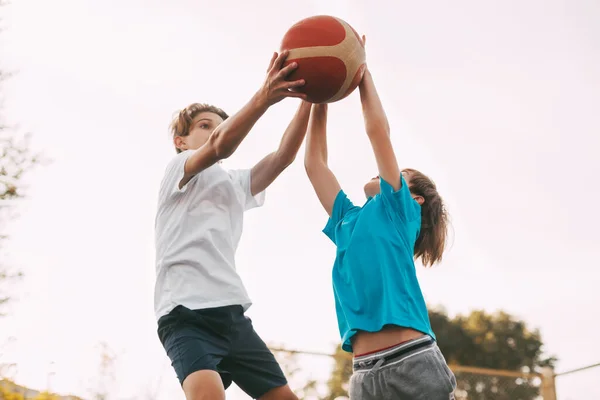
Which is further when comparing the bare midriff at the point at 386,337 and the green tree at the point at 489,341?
the green tree at the point at 489,341

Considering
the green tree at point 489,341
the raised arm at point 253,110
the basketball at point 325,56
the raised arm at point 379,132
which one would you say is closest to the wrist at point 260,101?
the raised arm at point 253,110

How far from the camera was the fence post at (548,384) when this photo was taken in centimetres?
870

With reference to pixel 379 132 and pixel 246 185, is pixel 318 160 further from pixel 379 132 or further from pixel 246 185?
pixel 379 132

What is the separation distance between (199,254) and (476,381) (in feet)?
26.3

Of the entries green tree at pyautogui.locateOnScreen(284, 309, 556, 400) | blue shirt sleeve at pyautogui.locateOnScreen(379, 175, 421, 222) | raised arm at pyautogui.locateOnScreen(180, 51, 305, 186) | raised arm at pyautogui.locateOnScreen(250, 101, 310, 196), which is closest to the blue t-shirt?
blue shirt sleeve at pyautogui.locateOnScreen(379, 175, 421, 222)

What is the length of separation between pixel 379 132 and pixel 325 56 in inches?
19.0

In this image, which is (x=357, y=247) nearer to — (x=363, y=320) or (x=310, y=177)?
(x=363, y=320)

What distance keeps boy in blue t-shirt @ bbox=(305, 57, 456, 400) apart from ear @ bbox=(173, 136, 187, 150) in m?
0.81

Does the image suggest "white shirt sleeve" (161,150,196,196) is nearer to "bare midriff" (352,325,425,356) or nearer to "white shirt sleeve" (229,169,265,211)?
"white shirt sleeve" (229,169,265,211)

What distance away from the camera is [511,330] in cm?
3166

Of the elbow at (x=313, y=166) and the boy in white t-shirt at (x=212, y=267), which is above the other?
the elbow at (x=313, y=166)

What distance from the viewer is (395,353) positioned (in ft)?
9.93

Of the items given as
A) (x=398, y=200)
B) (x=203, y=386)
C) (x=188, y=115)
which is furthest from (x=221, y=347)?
(x=188, y=115)

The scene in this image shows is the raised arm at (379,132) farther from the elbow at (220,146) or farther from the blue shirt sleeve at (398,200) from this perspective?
the elbow at (220,146)
